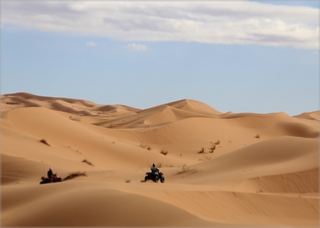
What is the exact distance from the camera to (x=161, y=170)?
917 inches

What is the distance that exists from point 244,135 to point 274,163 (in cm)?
2237

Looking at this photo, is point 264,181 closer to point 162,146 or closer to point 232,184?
point 232,184

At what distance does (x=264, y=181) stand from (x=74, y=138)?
15793mm

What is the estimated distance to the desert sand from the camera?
12.4 m

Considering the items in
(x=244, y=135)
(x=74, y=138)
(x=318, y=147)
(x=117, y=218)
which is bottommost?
(x=117, y=218)

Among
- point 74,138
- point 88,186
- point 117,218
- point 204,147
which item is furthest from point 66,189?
point 204,147

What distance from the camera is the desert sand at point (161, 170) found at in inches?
487

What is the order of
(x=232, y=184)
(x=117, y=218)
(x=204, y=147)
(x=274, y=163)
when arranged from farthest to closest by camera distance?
(x=204, y=147), (x=274, y=163), (x=232, y=184), (x=117, y=218)

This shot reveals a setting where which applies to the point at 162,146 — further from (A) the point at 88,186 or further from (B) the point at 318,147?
(A) the point at 88,186

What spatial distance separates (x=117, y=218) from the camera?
38.9 feet

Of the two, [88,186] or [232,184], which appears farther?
[232,184]

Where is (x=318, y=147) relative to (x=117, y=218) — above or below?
above

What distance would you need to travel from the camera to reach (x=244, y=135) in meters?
43.1

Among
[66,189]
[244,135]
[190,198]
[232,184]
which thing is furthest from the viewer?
[244,135]
